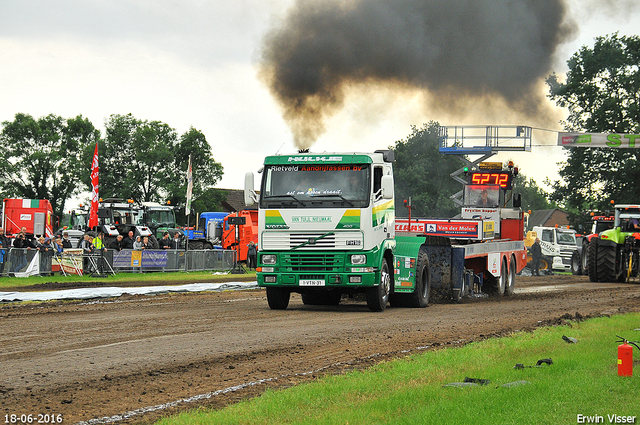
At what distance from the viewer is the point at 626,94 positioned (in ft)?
181

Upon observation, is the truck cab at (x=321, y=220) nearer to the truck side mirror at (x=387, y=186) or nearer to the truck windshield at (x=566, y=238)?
the truck side mirror at (x=387, y=186)

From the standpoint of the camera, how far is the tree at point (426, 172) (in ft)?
194

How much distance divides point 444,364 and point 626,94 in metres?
51.6

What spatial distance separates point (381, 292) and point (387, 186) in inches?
88.4

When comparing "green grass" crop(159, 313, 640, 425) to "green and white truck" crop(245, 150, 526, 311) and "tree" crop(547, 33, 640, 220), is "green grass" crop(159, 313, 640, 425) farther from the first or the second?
"tree" crop(547, 33, 640, 220)


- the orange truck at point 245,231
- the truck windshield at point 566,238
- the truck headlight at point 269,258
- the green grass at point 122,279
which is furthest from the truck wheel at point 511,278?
the truck windshield at point 566,238

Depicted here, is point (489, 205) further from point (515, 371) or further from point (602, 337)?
point (515, 371)

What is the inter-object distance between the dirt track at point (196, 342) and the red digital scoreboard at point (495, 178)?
7.77 meters

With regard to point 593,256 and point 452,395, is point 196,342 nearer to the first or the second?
point 452,395

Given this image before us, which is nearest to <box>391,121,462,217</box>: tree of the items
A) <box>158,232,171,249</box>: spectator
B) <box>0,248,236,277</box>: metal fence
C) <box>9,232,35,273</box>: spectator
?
<box>158,232,171,249</box>: spectator

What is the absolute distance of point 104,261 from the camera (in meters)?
27.9

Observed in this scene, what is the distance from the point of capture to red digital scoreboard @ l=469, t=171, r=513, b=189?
2666cm

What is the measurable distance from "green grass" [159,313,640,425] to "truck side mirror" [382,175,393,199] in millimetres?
5926

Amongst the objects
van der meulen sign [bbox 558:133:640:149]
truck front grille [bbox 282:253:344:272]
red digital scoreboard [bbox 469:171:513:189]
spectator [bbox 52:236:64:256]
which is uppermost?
van der meulen sign [bbox 558:133:640:149]
